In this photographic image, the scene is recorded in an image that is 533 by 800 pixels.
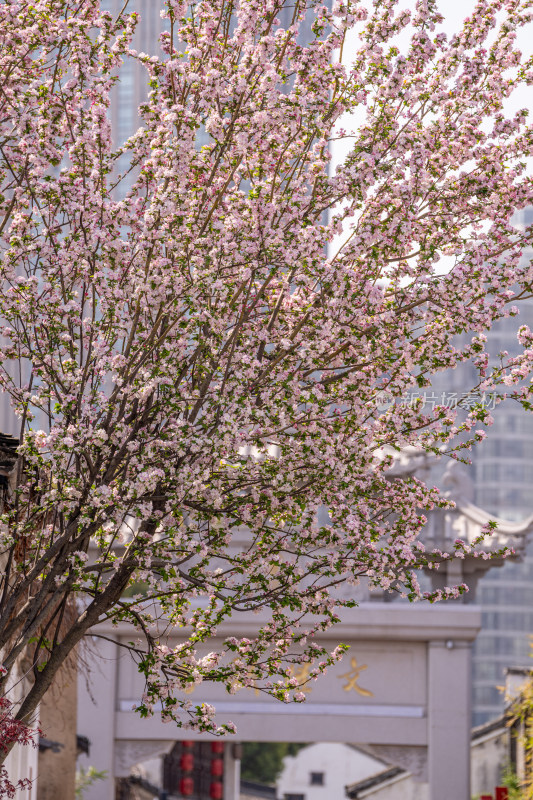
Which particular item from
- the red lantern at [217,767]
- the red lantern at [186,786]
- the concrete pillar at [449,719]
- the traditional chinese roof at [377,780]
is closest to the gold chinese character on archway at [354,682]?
the concrete pillar at [449,719]

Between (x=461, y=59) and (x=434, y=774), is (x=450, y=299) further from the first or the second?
(x=434, y=774)

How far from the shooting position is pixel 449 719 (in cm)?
1524

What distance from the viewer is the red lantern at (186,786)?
2623cm

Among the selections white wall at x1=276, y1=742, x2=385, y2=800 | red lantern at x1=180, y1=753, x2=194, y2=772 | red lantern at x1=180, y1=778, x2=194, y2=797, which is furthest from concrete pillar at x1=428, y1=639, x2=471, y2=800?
white wall at x1=276, y1=742, x2=385, y2=800

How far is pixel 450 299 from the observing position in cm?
623

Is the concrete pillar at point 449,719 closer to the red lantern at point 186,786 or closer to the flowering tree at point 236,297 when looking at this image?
the flowering tree at point 236,297

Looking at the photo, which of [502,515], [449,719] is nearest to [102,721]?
[449,719]

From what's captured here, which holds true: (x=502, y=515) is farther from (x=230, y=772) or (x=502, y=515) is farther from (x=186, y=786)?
(x=230, y=772)

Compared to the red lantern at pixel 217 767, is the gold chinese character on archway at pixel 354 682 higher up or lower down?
higher up

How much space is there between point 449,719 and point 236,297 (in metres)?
10.2

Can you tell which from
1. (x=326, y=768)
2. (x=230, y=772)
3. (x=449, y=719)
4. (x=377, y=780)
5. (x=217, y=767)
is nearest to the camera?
(x=449, y=719)

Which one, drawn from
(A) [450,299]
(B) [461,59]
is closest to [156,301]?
(A) [450,299]

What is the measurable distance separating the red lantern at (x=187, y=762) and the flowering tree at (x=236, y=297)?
19.7 m

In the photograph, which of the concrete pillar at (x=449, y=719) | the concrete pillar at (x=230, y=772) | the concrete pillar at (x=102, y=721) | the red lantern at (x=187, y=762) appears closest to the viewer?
the concrete pillar at (x=449, y=719)
